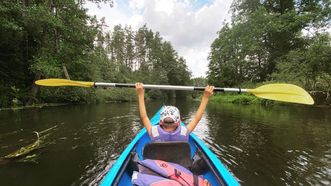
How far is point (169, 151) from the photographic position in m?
3.10

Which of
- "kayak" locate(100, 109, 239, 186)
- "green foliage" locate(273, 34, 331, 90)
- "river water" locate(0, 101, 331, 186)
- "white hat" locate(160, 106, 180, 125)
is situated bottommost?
"river water" locate(0, 101, 331, 186)

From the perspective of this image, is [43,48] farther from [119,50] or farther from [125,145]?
[119,50]

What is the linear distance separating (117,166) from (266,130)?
25.6 ft

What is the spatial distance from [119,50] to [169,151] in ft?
165

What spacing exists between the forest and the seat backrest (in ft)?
40.1

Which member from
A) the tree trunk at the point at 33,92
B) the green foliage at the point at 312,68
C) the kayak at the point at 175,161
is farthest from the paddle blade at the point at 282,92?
the green foliage at the point at 312,68

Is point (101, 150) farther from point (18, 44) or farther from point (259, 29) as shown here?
point (259, 29)

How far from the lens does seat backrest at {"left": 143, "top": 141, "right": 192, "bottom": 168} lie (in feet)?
10.1

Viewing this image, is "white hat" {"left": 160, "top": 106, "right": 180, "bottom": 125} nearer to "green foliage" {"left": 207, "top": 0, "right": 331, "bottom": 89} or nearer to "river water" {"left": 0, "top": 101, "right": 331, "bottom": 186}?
"river water" {"left": 0, "top": 101, "right": 331, "bottom": 186}

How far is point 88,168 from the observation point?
4.83 meters

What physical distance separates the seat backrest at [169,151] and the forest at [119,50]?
12233mm

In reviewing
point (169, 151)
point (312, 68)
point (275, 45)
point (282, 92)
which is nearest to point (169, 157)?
point (169, 151)

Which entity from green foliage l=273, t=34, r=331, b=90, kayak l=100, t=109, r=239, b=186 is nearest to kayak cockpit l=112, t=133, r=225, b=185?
kayak l=100, t=109, r=239, b=186

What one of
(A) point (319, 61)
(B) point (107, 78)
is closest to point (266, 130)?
(A) point (319, 61)
